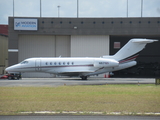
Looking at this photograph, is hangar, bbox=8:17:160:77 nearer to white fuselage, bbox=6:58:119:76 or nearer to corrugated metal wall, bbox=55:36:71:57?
corrugated metal wall, bbox=55:36:71:57

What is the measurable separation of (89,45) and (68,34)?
4.22m

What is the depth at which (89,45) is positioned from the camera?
137ft

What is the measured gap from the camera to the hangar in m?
41.2

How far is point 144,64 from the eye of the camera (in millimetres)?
59969

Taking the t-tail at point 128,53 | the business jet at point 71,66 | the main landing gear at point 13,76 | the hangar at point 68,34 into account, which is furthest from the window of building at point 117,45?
the main landing gear at point 13,76

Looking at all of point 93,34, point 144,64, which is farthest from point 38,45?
point 144,64

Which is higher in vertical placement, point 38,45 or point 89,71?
point 38,45

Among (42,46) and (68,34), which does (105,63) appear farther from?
(42,46)

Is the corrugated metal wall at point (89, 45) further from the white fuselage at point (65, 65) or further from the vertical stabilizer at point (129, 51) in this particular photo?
the white fuselage at point (65, 65)

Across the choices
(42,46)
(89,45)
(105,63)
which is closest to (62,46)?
(42,46)

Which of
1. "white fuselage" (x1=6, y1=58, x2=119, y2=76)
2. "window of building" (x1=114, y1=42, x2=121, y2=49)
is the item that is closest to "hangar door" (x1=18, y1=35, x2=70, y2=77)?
"white fuselage" (x1=6, y1=58, x2=119, y2=76)

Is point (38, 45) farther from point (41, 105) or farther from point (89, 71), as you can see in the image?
point (41, 105)

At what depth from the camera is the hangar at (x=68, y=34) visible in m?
41.2

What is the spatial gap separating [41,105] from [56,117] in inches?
99.0
